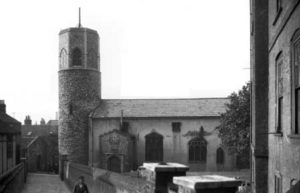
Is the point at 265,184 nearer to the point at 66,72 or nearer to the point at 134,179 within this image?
the point at 134,179

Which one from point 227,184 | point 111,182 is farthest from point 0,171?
point 227,184

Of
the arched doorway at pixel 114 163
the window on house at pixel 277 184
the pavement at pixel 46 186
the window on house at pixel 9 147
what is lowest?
the pavement at pixel 46 186

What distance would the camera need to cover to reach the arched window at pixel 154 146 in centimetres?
3703

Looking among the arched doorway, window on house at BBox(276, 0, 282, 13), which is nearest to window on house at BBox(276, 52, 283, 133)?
window on house at BBox(276, 0, 282, 13)

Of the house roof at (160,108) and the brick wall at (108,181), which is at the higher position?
the house roof at (160,108)

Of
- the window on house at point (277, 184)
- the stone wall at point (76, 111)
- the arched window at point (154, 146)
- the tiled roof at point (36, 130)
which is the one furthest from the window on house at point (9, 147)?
the tiled roof at point (36, 130)

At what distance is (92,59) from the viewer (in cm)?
3909

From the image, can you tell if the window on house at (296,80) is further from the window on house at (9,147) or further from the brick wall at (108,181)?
the window on house at (9,147)

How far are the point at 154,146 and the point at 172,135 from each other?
2.00m

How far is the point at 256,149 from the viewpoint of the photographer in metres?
11.3

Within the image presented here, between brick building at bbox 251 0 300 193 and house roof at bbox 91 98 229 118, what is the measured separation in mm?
25489

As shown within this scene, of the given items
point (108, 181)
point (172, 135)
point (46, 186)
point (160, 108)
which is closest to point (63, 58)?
point (160, 108)

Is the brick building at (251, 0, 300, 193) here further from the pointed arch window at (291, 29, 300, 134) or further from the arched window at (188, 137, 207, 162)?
the arched window at (188, 137, 207, 162)

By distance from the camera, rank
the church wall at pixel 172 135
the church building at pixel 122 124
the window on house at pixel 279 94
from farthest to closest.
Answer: the church wall at pixel 172 135, the church building at pixel 122 124, the window on house at pixel 279 94
